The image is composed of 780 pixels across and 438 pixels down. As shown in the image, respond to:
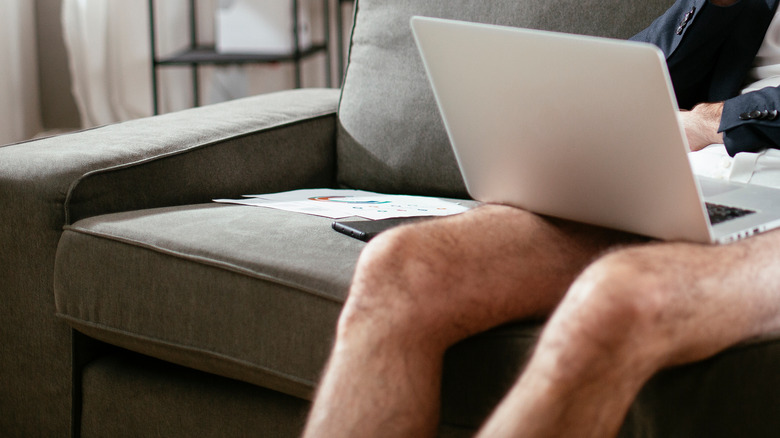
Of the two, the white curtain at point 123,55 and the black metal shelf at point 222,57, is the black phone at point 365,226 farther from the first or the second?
the white curtain at point 123,55

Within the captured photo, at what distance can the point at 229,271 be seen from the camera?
999 mm

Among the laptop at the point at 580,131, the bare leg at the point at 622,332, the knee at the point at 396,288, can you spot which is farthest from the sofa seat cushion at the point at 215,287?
the bare leg at the point at 622,332

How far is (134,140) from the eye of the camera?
1303 millimetres

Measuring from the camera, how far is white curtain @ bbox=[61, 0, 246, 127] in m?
2.67

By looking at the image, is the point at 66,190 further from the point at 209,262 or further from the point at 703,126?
the point at 703,126

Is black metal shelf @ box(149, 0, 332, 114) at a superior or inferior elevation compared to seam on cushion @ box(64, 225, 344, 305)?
superior

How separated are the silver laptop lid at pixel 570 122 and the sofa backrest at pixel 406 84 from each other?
45 cm

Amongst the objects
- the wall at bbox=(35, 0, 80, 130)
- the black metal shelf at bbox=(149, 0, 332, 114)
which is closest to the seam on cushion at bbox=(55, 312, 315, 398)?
the black metal shelf at bbox=(149, 0, 332, 114)

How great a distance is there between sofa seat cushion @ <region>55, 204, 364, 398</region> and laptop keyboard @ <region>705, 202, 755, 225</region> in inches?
15.6

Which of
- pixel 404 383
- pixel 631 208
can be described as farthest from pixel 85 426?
pixel 631 208

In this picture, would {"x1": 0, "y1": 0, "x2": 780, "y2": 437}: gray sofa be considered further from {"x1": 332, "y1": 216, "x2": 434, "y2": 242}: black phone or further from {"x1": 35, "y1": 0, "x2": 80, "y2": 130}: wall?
{"x1": 35, "y1": 0, "x2": 80, "y2": 130}: wall

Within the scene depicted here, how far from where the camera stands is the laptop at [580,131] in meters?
0.70

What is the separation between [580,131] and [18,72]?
2288mm

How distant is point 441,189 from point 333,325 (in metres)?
0.54
